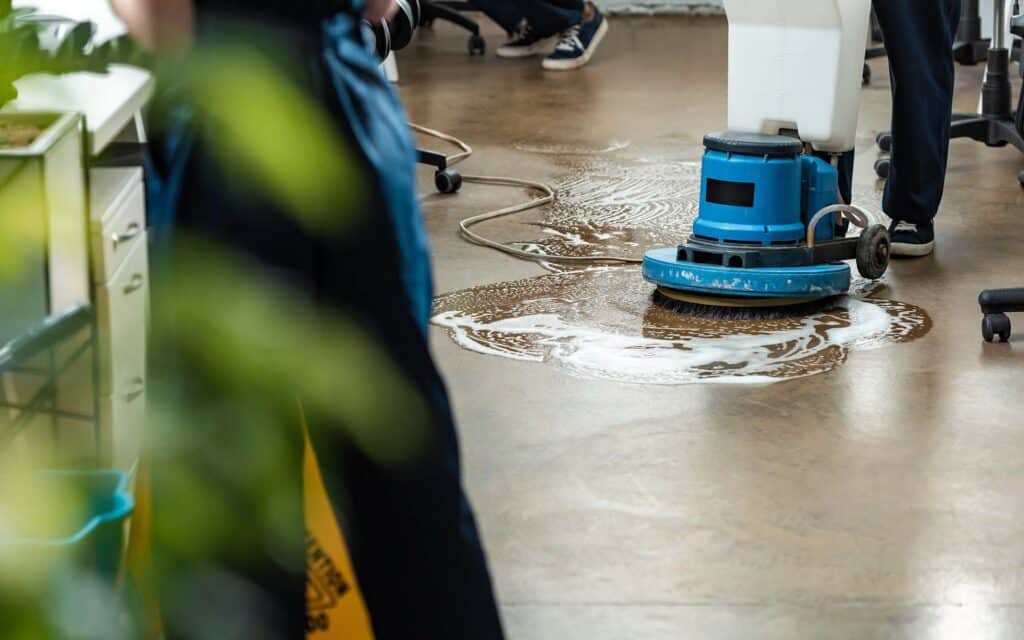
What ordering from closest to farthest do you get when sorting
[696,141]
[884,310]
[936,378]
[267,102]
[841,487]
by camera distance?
[267,102], [841,487], [936,378], [884,310], [696,141]

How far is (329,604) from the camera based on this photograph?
1361mm

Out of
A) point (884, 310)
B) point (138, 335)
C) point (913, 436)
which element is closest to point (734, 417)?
point (913, 436)

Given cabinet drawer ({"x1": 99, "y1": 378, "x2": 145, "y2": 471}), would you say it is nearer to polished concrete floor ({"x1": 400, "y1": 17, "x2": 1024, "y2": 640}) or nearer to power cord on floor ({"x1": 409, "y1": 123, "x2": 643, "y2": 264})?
polished concrete floor ({"x1": 400, "y1": 17, "x2": 1024, "y2": 640})

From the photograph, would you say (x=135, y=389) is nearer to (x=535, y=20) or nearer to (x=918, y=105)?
(x=918, y=105)

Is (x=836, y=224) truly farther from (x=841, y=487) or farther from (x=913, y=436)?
(x=841, y=487)

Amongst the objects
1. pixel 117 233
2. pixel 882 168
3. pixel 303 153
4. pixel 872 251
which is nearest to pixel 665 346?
pixel 872 251

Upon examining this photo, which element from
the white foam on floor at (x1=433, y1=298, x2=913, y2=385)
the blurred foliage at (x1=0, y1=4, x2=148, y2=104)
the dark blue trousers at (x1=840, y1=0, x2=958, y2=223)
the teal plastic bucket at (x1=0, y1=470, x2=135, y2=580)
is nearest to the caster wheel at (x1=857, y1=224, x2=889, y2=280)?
the white foam on floor at (x1=433, y1=298, x2=913, y2=385)

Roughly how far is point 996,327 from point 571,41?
407 centimetres

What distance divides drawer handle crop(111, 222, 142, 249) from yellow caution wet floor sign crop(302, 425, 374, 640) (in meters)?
0.56

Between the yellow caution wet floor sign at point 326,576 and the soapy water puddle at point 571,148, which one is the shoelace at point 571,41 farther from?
the yellow caution wet floor sign at point 326,576

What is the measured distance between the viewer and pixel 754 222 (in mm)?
3178

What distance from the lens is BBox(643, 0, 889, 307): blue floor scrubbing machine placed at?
10.2 feet

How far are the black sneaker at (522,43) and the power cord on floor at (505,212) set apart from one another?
1923mm

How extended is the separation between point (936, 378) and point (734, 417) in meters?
0.45
